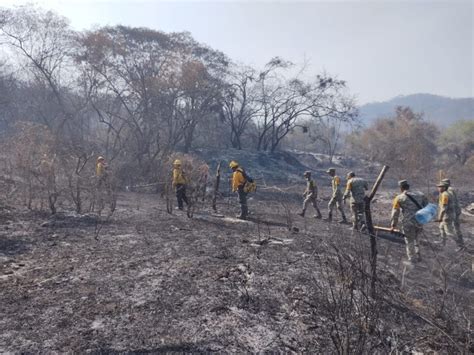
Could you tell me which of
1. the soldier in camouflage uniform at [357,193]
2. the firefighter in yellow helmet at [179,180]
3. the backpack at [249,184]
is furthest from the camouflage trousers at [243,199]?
the soldier in camouflage uniform at [357,193]

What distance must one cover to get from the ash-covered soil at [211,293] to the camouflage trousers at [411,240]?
0.31 m

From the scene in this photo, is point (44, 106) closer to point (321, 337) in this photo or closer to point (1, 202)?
point (1, 202)

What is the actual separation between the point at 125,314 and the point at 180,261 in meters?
1.98

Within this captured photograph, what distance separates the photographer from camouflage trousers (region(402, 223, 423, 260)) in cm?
718

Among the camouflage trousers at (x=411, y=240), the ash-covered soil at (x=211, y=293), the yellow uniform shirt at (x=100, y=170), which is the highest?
the yellow uniform shirt at (x=100, y=170)

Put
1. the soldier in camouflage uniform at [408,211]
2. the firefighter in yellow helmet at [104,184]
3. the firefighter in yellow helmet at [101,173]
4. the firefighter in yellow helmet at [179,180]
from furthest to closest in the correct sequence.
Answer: the firefighter in yellow helmet at [101,173] → the firefighter in yellow helmet at [179,180] → the firefighter in yellow helmet at [104,184] → the soldier in camouflage uniform at [408,211]

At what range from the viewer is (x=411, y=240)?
754 centimetres

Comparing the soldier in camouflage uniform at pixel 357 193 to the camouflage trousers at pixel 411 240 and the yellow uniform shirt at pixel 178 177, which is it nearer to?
the camouflage trousers at pixel 411 240

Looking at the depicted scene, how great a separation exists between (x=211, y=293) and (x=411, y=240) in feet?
14.4

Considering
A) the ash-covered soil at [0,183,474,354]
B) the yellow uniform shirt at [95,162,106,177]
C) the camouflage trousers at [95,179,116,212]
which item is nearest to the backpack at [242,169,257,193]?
the ash-covered soil at [0,183,474,354]

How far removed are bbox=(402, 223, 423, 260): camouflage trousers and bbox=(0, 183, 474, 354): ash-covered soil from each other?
311mm

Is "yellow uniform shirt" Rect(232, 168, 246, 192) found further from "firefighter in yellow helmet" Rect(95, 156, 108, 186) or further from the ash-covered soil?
"firefighter in yellow helmet" Rect(95, 156, 108, 186)

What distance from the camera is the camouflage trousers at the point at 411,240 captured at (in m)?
7.18

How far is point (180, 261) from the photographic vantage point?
6.45 m
